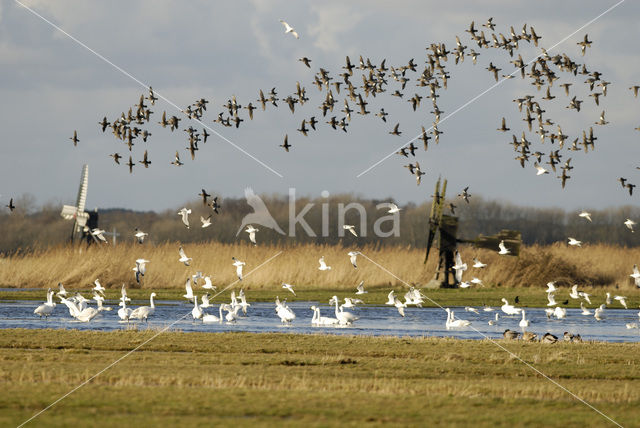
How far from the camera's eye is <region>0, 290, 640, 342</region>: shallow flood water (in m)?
36.4

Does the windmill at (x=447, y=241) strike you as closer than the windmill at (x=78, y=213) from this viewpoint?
Yes

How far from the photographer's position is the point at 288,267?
62.5m

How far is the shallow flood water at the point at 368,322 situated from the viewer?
36.4 metres

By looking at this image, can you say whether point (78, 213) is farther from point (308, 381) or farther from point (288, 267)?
point (308, 381)

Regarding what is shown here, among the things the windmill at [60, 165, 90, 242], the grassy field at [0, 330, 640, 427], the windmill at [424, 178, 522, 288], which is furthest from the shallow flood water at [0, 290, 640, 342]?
the windmill at [60, 165, 90, 242]

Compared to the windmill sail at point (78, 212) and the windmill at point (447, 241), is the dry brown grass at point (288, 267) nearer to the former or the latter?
the windmill at point (447, 241)

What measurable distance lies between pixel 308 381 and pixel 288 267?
41.8 meters

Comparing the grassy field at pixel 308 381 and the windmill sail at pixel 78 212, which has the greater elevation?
the windmill sail at pixel 78 212

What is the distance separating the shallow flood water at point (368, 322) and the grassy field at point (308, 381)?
527 centimetres

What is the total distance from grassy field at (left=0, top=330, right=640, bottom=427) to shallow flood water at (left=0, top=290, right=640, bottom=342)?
527 cm

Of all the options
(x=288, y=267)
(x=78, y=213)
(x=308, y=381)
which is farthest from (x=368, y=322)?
(x=78, y=213)

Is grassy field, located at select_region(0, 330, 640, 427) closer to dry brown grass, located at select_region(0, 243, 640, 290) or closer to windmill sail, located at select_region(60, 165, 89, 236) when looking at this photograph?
dry brown grass, located at select_region(0, 243, 640, 290)

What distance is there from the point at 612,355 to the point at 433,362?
5.45m

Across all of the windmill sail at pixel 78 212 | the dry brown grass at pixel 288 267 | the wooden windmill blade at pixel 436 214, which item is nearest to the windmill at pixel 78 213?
the windmill sail at pixel 78 212
